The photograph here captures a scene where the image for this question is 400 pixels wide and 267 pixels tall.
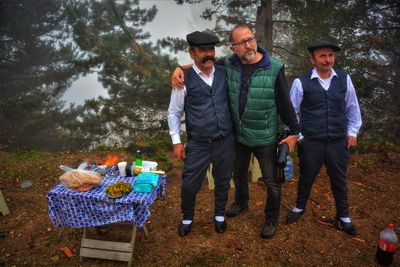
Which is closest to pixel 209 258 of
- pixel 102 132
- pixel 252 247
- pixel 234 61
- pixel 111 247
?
pixel 252 247

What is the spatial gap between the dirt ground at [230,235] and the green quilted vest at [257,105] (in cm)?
146

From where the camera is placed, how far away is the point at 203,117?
3.69m

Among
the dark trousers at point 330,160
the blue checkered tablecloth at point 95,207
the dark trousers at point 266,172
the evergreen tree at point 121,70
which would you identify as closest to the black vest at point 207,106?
the dark trousers at point 266,172

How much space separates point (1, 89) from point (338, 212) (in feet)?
59.8

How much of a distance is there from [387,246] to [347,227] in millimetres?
663

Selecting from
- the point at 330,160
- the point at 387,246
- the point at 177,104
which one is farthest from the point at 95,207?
the point at 387,246

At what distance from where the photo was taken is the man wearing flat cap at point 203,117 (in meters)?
3.57

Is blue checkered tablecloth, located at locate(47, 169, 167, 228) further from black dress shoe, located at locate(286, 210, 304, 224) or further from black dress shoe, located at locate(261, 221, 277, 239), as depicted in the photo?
black dress shoe, located at locate(286, 210, 304, 224)

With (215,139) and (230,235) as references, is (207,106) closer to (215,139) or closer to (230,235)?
(215,139)

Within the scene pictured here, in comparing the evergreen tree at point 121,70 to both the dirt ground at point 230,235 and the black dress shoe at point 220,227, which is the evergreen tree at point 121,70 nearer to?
the dirt ground at point 230,235

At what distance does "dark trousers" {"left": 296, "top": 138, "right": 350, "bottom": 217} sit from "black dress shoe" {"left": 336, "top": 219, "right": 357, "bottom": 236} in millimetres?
223

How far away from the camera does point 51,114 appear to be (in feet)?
58.3

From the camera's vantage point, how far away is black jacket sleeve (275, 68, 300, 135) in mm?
3619

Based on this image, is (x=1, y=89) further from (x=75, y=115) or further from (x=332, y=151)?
(x=332, y=151)
